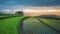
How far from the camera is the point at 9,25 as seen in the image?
1.25m

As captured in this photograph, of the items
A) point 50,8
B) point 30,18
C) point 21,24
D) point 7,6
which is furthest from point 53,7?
point 7,6

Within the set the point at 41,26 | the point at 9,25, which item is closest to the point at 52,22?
the point at 41,26

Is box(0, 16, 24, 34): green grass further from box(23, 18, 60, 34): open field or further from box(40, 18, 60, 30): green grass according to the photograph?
box(40, 18, 60, 30): green grass

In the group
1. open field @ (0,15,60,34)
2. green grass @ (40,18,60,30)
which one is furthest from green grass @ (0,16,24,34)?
green grass @ (40,18,60,30)

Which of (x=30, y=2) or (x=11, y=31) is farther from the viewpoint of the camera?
(x=30, y=2)

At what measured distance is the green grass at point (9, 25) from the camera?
121cm

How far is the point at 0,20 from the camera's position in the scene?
127 cm

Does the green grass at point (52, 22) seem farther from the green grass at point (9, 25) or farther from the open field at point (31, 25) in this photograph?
the green grass at point (9, 25)

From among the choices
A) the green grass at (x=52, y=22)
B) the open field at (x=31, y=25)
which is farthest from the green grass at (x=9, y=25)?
the green grass at (x=52, y=22)

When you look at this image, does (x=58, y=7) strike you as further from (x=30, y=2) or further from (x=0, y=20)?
(x=0, y=20)

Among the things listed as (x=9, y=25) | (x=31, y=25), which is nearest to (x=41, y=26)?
(x=31, y=25)

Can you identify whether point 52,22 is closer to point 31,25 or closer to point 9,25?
point 31,25

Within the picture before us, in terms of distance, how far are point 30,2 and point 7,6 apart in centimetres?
26

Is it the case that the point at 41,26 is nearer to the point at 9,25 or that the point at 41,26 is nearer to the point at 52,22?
the point at 52,22
